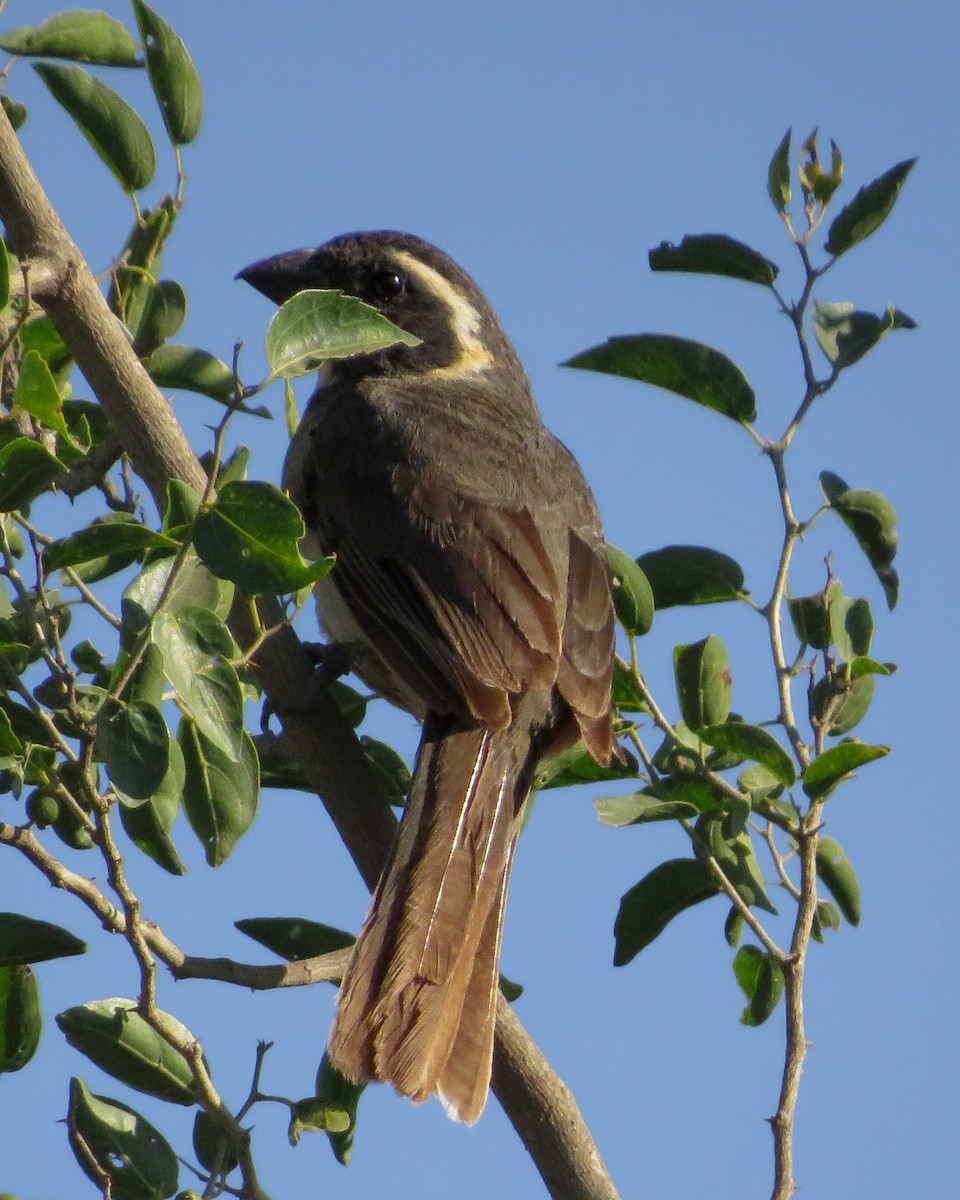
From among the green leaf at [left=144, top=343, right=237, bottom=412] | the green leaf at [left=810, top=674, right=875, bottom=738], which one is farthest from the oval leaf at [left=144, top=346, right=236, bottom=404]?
the green leaf at [left=810, top=674, right=875, bottom=738]

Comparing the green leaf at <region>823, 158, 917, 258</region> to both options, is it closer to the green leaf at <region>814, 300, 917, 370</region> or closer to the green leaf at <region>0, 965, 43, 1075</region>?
the green leaf at <region>814, 300, 917, 370</region>

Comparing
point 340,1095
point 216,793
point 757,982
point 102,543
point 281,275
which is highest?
point 281,275

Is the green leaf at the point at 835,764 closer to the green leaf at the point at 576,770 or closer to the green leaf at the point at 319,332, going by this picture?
the green leaf at the point at 576,770

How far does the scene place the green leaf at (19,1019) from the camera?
2.75 metres

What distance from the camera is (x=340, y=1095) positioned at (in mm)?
3096

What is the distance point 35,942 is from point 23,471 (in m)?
0.84

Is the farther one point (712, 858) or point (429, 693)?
point (429, 693)

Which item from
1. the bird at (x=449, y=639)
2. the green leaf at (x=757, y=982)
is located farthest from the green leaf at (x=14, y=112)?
the green leaf at (x=757, y=982)

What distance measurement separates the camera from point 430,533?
3.89 m

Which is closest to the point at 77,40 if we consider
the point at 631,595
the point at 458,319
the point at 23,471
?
the point at 23,471

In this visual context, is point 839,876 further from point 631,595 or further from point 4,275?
point 4,275

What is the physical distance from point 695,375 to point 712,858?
3.55ft

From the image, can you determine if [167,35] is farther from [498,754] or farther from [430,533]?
[498,754]

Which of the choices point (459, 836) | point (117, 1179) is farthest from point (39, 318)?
point (117, 1179)
